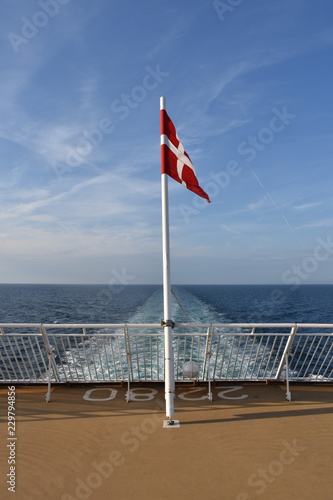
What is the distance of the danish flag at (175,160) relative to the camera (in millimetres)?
4977

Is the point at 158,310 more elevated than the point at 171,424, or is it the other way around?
the point at 171,424

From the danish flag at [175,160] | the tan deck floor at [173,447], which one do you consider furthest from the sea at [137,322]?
the danish flag at [175,160]

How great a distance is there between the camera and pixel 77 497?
310 cm

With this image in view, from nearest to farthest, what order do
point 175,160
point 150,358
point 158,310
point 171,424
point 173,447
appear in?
point 173,447
point 171,424
point 175,160
point 150,358
point 158,310

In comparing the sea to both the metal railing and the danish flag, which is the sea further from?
the danish flag

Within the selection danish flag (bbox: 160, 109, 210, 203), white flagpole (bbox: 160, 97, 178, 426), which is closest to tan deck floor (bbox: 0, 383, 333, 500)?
white flagpole (bbox: 160, 97, 178, 426)

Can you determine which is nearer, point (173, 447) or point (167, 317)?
point (173, 447)

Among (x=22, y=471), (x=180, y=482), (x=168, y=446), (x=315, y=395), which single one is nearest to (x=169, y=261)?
(x=168, y=446)

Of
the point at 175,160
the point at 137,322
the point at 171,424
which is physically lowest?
the point at 137,322

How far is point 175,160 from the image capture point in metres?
5.12

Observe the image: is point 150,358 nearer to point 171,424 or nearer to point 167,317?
point 171,424

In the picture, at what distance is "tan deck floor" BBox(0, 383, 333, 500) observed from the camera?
10.5ft

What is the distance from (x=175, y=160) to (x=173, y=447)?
3.74m

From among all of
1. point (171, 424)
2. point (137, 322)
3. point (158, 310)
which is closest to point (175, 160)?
point (171, 424)
